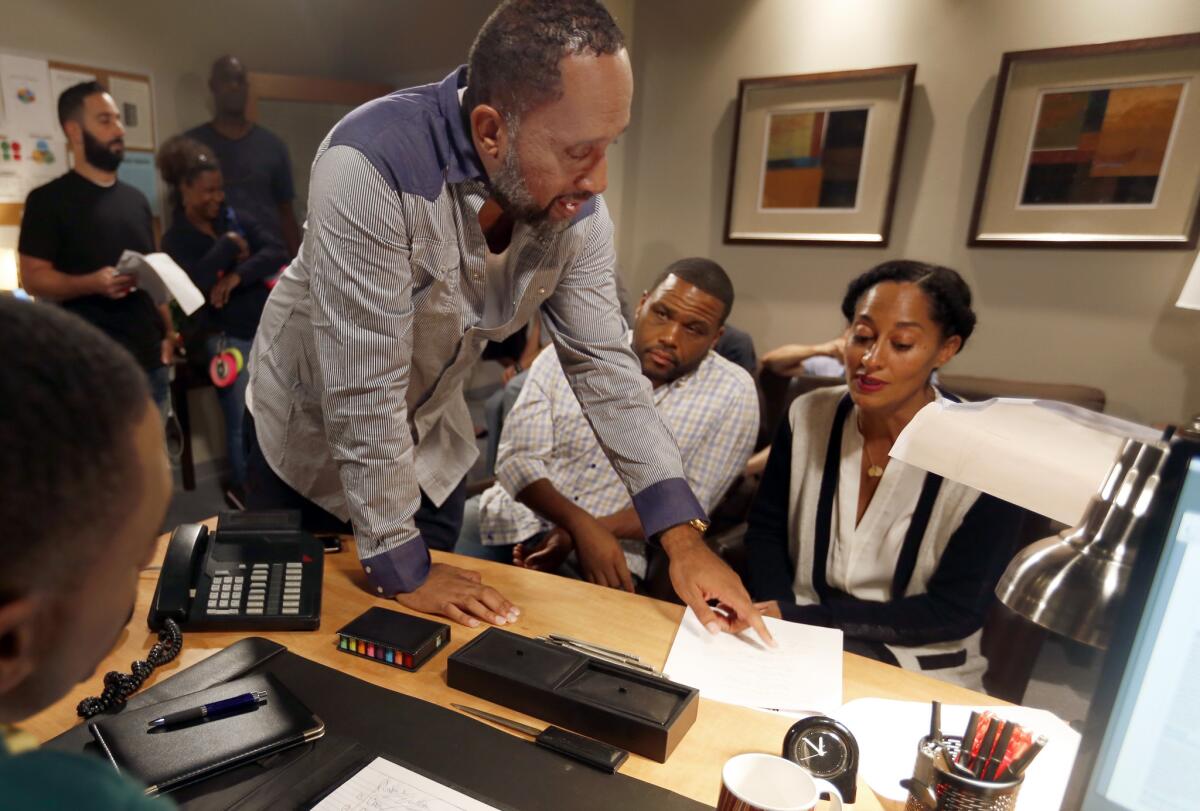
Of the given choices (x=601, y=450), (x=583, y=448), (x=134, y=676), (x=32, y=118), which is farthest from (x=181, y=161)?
(x=134, y=676)

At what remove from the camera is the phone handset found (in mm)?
1016

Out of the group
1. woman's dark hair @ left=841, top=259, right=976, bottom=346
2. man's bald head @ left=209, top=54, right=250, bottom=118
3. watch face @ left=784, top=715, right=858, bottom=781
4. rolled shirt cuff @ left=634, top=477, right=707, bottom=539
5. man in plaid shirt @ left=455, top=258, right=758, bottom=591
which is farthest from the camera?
man's bald head @ left=209, top=54, right=250, bottom=118

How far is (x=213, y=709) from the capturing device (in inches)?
32.2

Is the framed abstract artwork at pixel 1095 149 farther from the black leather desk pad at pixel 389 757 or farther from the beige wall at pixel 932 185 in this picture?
the black leather desk pad at pixel 389 757

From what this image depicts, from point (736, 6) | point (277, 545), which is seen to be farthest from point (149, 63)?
point (277, 545)

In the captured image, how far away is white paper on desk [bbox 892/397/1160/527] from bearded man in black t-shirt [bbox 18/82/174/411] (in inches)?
113

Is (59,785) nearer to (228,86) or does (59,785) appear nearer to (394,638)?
(394,638)

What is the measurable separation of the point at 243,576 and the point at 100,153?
244 cm

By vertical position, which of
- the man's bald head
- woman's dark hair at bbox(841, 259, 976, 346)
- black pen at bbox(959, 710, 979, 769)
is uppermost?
the man's bald head

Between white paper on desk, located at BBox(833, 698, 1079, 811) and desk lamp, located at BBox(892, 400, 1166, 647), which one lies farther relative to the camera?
white paper on desk, located at BBox(833, 698, 1079, 811)

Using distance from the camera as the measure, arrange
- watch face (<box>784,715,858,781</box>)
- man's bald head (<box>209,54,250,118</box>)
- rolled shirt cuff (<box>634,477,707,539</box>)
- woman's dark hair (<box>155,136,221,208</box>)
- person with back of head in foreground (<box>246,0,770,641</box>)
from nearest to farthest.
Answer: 1. watch face (<box>784,715,858,781</box>)
2. person with back of head in foreground (<box>246,0,770,641</box>)
3. rolled shirt cuff (<box>634,477,707,539</box>)
4. woman's dark hair (<box>155,136,221,208</box>)
5. man's bald head (<box>209,54,250,118</box>)

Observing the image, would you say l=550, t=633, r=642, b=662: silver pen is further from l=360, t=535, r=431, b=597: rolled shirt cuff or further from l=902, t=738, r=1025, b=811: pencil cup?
l=902, t=738, r=1025, b=811: pencil cup

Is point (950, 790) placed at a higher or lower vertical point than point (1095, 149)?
lower

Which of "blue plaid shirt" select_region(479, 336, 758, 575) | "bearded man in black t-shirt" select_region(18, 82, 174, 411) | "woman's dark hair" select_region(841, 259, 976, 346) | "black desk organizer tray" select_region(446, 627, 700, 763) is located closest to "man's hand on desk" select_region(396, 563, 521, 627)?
"black desk organizer tray" select_region(446, 627, 700, 763)
